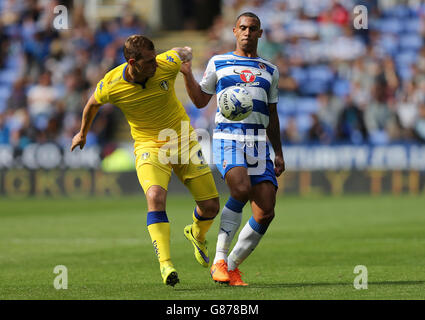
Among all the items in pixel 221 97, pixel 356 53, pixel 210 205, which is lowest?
pixel 210 205

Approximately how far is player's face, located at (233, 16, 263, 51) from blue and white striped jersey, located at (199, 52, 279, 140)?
0.41 feet

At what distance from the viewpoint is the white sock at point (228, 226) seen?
8008 millimetres

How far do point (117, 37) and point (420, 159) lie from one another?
10977mm

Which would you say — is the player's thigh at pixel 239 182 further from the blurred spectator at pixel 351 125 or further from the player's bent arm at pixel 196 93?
the blurred spectator at pixel 351 125

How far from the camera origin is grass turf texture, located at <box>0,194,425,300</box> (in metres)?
7.53

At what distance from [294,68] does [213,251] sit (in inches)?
536

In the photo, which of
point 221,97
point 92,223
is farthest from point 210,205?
point 92,223

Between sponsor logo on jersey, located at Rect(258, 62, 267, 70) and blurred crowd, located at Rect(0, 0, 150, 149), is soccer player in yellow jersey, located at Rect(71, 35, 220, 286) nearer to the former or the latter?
sponsor logo on jersey, located at Rect(258, 62, 267, 70)

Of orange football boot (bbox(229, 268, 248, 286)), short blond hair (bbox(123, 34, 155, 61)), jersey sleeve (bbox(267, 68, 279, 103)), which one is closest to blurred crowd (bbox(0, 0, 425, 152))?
jersey sleeve (bbox(267, 68, 279, 103))

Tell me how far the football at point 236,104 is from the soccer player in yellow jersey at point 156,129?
2.19 feet

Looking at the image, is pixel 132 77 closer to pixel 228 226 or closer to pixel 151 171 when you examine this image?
pixel 151 171

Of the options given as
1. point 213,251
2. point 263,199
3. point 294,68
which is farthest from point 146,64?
point 294,68

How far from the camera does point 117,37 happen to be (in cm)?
2716
